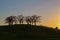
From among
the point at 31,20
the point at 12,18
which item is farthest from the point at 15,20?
the point at 31,20

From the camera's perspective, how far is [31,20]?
10394 cm

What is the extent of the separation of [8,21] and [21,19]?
7.83 meters

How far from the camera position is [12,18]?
104m

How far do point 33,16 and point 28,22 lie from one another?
4.55 metres

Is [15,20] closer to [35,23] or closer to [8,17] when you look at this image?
[8,17]

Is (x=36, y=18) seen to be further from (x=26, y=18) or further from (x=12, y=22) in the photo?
(x=12, y=22)

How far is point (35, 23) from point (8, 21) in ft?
51.7

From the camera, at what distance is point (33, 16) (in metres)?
104

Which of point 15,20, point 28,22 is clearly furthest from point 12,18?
point 28,22

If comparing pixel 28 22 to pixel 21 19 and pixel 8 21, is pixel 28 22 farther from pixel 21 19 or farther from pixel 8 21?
pixel 8 21

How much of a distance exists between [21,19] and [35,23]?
894 cm

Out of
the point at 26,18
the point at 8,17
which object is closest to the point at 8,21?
the point at 8,17

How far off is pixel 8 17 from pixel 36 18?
16.2 metres

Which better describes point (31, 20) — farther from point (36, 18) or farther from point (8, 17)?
point (8, 17)
